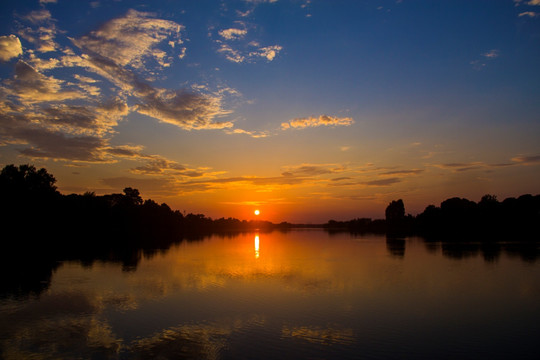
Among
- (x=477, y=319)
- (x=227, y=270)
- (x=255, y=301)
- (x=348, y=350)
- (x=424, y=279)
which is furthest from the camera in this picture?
(x=227, y=270)

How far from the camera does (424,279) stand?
33.6 m

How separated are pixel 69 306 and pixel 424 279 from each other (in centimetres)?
3062

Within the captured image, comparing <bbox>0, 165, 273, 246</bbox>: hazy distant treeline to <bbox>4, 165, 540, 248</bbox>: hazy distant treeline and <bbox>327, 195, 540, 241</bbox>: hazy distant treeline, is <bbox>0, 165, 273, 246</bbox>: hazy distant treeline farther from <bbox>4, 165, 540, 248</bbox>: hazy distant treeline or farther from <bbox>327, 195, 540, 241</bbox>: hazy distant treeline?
<bbox>327, 195, 540, 241</bbox>: hazy distant treeline

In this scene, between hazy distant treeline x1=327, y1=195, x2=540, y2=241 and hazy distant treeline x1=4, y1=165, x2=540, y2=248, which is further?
hazy distant treeline x1=327, y1=195, x2=540, y2=241

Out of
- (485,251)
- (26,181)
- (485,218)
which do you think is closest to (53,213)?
(26,181)

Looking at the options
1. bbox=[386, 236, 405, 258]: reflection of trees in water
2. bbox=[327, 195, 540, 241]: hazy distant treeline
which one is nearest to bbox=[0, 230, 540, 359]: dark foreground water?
bbox=[386, 236, 405, 258]: reflection of trees in water

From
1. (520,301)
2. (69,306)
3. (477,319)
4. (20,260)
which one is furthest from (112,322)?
(20,260)

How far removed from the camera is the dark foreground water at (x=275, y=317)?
1506cm

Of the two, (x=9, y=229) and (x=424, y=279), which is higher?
(x=9, y=229)

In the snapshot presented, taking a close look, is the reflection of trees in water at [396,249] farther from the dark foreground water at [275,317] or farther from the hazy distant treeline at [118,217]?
the hazy distant treeline at [118,217]

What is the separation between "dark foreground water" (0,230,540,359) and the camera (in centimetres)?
1506

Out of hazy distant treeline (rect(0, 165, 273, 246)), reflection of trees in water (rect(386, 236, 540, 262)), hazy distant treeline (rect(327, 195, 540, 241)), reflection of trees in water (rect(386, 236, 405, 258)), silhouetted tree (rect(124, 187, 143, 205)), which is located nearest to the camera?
reflection of trees in water (rect(386, 236, 540, 262))

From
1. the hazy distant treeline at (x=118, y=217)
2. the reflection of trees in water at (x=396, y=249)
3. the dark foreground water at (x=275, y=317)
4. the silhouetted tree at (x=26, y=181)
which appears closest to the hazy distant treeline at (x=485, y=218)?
the hazy distant treeline at (x=118, y=217)

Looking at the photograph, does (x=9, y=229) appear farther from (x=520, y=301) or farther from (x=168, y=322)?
(x=520, y=301)
